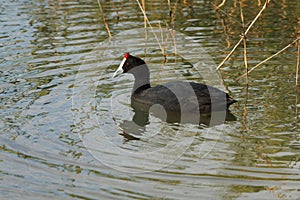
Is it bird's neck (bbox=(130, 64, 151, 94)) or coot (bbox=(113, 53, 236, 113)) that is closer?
coot (bbox=(113, 53, 236, 113))

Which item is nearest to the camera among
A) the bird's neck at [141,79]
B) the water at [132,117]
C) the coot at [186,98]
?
the water at [132,117]

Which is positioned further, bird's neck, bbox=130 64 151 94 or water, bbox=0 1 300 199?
bird's neck, bbox=130 64 151 94

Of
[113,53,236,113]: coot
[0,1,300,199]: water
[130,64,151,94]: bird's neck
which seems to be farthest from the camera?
[130,64,151,94]: bird's neck

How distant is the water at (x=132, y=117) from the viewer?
5.91m

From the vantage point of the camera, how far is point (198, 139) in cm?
692

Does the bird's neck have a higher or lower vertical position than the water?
higher

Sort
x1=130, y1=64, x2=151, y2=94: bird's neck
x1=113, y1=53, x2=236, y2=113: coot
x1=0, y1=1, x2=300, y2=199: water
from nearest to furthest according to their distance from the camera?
x1=0, y1=1, x2=300, y2=199: water → x1=113, y1=53, x2=236, y2=113: coot → x1=130, y1=64, x2=151, y2=94: bird's neck

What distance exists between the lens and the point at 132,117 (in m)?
7.95

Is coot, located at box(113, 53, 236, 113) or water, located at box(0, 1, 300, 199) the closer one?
water, located at box(0, 1, 300, 199)

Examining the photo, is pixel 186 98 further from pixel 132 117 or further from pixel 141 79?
pixel 141 79

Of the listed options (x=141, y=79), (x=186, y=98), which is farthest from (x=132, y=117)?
(x=141, y=79)

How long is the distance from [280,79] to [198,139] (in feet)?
7.75

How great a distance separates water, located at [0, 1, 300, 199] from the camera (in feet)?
19.4

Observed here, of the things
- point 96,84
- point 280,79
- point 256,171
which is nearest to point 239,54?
point 280,79
